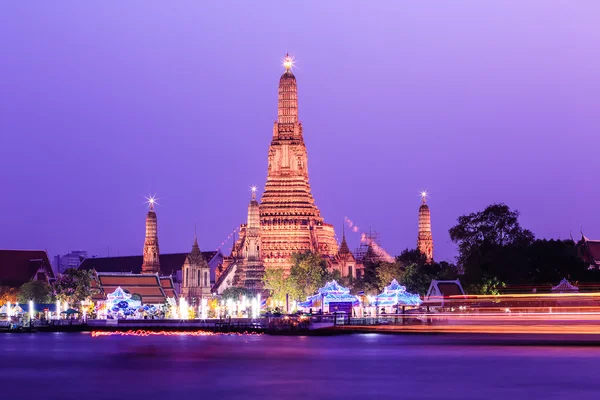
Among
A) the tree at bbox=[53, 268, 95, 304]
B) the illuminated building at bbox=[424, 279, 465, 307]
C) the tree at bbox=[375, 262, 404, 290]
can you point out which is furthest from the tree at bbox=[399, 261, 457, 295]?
the tree at bbox=[53, 268, 95, 304]

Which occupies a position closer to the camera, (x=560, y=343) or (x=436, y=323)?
(x=560, y=343)

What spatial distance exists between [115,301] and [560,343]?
39.8m

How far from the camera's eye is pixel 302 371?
42.2m

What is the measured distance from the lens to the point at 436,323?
75.4 meters

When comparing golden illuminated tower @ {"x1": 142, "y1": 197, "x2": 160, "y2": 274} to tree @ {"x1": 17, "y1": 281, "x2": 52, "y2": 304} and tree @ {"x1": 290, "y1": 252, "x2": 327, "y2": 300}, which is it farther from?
tree @ {"x1": 290, "y1": 252, "x2": 327, "y2": 300}

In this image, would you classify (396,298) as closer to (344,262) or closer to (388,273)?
(388,273)

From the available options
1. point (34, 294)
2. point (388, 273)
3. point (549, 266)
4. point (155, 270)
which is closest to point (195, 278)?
point (155, 270)

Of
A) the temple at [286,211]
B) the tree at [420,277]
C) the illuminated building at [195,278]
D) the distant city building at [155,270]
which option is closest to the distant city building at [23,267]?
the distant city building at [155,270]

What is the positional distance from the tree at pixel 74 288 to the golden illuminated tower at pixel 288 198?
1990 cm

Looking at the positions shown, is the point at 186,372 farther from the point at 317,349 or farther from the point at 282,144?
the point at 282,144

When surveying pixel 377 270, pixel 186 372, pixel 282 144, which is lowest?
pixel 186 372

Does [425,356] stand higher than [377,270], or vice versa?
[377,270]

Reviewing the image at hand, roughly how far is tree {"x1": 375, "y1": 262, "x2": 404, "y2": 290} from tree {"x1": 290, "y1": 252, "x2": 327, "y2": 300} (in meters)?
4.57

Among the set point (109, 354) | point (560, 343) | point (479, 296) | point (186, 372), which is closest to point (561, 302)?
point (479, 296)
